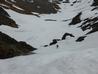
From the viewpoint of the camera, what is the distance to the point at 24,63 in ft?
43.1

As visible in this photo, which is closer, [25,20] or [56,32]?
[56,32]

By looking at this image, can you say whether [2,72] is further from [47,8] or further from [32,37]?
[47,8]

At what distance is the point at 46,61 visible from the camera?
42.6 feet

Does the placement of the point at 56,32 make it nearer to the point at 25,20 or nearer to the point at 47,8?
the point at 25,20

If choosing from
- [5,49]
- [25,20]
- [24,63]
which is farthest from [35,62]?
[25,20]

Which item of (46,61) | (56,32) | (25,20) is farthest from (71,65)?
(25,20)

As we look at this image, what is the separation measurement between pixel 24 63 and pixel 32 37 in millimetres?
23189

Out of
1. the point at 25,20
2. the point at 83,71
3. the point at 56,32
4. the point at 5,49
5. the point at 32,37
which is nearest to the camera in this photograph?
the point at 83,71

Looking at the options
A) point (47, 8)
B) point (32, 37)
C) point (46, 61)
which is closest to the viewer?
point (46, 61)

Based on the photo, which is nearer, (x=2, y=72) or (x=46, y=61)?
(x=2, y=72)

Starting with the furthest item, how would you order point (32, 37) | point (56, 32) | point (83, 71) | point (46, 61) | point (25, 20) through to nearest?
point (25, 20)
point (56, 32)
point (32, 37)
point (46, 61)
point (83, 71)

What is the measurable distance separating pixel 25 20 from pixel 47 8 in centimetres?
3868

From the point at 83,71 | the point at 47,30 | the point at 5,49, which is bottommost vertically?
the point at 83,71

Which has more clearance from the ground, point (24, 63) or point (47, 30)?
point (47, 30)
